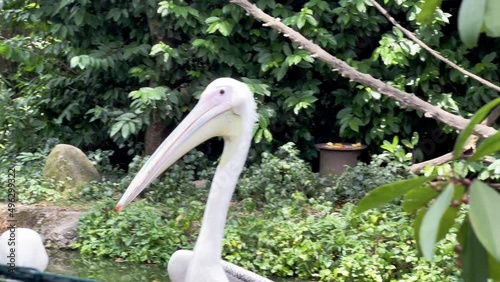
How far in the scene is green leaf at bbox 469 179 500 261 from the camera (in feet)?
2.14

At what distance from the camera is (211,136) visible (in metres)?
3.32

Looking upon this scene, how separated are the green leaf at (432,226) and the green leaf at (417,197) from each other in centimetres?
10

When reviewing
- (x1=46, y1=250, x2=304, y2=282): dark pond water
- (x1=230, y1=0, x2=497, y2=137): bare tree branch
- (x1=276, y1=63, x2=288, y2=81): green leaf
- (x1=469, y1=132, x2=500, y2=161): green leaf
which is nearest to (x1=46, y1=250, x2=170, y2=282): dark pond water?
(x1=46, y1=250, x2=304, y2=282): dark pond water

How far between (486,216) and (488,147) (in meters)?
0.11

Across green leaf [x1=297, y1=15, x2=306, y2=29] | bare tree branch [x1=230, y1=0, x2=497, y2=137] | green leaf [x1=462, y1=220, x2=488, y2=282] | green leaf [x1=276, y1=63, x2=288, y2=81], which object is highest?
green leaf [x1=462, y1=220, x2=488, y2=282]

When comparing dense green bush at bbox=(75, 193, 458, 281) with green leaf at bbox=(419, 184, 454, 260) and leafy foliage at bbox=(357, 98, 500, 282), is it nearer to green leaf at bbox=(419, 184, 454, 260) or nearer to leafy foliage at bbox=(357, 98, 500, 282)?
leafy foliage at bbox=(357, 98, 500, 282)

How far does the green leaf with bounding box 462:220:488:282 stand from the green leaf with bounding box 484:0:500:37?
0.20 metres

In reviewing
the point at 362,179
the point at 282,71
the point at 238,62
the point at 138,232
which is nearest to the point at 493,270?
the point at 138,232

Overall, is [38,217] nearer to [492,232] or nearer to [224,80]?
[224,80]

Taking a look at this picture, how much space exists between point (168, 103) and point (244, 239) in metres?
1.57

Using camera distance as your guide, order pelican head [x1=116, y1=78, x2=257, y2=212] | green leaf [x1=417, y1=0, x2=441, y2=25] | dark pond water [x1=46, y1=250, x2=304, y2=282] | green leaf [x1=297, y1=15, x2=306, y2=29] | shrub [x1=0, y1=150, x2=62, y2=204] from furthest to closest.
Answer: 1. shrub [x1=0, y1=150, x2=62, y2=204]
2. green leaf [x1=297, y1=15, x2=306, y2=29]
3. dark pond water [x1=46, y1=250, x2=304, y2=282]
4. pelican head [x1=116, y1=78, x2=257, y2=212]
5. green leaf [x1=417, y1=0, x2=441, y2=25]

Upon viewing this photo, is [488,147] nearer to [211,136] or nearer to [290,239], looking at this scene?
[211,136]

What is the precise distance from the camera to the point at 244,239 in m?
5.68

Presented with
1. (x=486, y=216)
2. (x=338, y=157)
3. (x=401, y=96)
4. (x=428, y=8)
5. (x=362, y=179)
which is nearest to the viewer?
(x=486, y=216)
